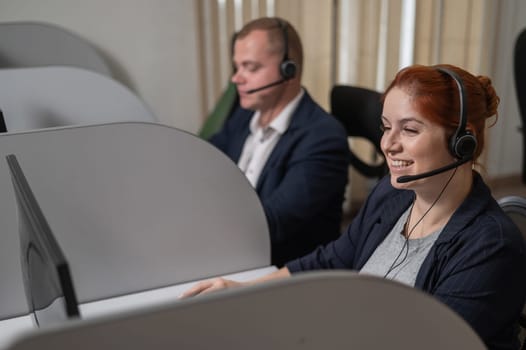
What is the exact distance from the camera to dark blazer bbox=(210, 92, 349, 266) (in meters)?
1.59

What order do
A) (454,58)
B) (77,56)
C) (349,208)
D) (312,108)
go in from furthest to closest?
1. (349,208)
2. (454,58)
3. (77,56)
4. (312,108)

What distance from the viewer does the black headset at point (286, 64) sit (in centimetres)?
177

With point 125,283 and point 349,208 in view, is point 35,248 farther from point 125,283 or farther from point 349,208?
point 349,208

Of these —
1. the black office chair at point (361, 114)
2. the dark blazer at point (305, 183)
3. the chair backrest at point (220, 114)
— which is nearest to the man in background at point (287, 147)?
the dark blazer at point (305, 183)

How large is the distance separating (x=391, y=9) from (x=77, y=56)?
140 centimetres

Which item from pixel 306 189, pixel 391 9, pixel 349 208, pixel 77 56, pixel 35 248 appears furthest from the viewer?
pixel 349 208

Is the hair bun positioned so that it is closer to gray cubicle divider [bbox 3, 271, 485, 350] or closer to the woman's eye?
the woman's eye

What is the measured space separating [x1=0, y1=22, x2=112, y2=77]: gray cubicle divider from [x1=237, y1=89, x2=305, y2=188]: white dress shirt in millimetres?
896

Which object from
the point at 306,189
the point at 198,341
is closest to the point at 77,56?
the point at 306,189

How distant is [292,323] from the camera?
629mm

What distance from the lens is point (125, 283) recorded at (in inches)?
47.5

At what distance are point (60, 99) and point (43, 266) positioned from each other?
1090mm

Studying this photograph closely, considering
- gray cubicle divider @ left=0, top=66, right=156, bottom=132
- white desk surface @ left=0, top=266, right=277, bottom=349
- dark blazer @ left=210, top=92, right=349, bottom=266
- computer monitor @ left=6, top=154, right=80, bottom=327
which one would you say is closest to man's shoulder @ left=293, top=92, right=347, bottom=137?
dark blazer @ left=210, top=92, right=349, bottom=266

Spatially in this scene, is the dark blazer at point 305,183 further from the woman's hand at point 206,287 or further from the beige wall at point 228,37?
the beige wall at point 228,37
